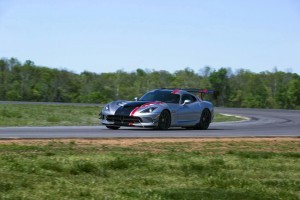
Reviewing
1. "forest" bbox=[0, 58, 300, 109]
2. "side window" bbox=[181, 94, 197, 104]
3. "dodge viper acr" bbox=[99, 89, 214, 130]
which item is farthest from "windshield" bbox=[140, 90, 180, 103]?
"forest" bbox=[0, 58, 300, 109]

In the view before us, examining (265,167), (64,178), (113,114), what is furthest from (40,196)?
(113,114)

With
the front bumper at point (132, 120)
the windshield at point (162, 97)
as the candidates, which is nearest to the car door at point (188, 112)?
the windshield at point (162, 97)

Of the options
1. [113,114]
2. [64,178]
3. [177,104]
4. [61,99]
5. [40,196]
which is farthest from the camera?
[61,99]

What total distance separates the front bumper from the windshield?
4.32 ft

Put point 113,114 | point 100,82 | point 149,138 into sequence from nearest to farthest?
1. point 149,138
2. point 113,114
3. point 100,82

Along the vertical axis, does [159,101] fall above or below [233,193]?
above

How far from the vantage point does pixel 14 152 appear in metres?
10.7

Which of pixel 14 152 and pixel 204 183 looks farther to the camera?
pixel 14 152

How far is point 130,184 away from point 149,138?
7497mm

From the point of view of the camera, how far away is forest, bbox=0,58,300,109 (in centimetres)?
9419

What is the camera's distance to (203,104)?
21.7 meters

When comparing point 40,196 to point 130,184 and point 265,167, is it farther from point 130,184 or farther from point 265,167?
point 265,167

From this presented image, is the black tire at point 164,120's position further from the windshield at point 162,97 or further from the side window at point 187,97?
the side window at point 187,97

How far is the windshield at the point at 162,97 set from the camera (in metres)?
20.5
